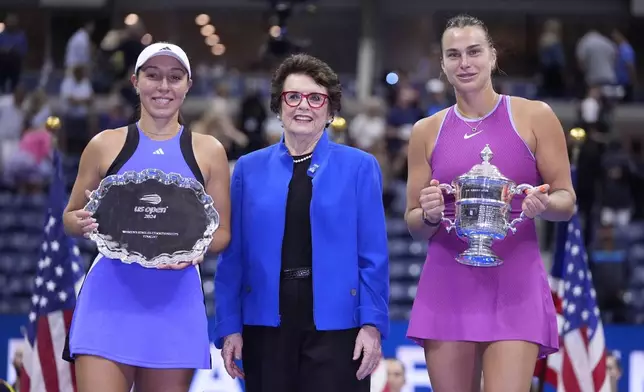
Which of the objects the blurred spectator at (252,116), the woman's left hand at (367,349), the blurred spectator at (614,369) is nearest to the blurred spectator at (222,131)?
the blurred spectator at (252,116)

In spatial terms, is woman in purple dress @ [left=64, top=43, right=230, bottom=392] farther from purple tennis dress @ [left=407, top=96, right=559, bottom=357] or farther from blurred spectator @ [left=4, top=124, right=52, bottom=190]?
blurred spectator @ [left=4, top=124, right=52, bottom=190]

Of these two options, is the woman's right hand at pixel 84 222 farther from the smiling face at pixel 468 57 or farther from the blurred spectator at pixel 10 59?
the blurred spectator at pixel 10 59

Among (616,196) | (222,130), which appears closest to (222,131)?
(222,130)

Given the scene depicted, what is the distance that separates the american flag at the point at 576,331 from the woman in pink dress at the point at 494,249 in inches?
95.6

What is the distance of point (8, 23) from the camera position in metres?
16.3

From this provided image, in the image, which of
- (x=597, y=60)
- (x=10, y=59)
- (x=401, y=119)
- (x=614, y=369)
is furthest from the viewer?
(x=597, y=60)

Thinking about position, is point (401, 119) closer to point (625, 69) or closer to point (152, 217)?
point (625, 69)

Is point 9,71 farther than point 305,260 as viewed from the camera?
Yes

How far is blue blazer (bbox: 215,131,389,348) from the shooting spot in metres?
4.25

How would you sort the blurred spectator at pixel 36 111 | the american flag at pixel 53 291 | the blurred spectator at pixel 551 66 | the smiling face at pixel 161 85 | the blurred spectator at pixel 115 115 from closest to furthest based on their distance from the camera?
the smiling face at pixel 161 85 → the american flag at pixel 53 291 → the blurred spectator at pixel 115 115 → the blurred spectator at pixel 36 111 → the blurred spectator at pixel 551 66

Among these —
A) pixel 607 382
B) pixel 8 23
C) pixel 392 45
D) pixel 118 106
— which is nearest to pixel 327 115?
pixel 607 382

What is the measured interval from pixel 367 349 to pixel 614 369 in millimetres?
4038

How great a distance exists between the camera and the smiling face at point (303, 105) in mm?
4293

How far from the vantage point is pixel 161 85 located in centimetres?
429
